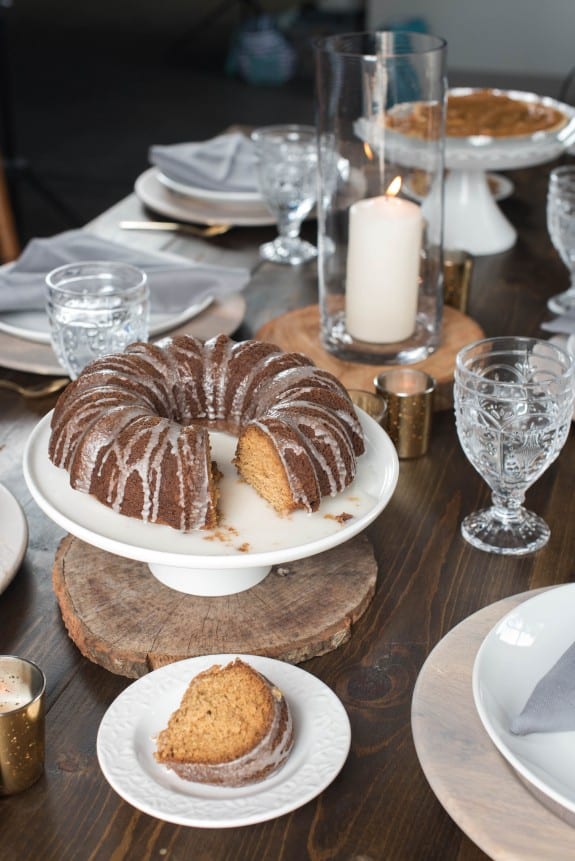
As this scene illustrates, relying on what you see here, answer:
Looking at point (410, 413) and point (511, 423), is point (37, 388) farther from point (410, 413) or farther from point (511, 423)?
point (511, 423)

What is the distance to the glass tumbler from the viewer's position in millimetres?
1322

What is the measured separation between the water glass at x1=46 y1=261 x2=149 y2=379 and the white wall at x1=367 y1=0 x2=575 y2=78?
13.8ft

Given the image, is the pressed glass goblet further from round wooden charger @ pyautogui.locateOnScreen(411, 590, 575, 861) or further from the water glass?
the water glass

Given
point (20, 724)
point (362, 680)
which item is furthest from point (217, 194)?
point (20, 724)

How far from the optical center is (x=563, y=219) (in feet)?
5.06

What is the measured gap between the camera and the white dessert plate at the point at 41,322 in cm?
143

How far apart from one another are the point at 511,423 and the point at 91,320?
0.55 m

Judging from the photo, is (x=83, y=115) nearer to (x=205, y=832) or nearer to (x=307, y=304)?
(x=307, y=304)

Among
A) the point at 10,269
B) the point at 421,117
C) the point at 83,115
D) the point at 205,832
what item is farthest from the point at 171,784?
the point at 83,115

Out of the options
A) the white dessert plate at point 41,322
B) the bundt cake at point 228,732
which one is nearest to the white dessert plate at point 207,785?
the bundt cake at point 228,732

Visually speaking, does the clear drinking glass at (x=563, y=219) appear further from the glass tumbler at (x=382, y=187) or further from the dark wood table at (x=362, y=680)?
the dark wood table at (x=362, y=680)

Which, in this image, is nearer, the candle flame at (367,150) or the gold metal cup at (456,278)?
the candle flame at (367,150)

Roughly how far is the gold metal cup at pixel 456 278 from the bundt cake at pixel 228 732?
90 cm

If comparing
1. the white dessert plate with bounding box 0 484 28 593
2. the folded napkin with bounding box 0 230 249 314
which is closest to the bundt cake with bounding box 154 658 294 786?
the white dessert plate with bounding box 0 484 28 593
